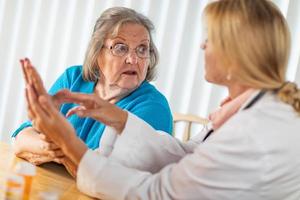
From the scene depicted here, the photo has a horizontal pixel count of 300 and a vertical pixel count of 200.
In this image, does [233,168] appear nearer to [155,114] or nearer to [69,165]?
[69,165]

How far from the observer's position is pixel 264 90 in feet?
3.88

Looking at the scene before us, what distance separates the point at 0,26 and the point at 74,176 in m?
2.11

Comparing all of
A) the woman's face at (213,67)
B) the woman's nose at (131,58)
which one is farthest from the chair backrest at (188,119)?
the woman's face at (213,67)

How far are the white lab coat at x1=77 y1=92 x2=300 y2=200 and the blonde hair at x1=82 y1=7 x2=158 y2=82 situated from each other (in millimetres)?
932

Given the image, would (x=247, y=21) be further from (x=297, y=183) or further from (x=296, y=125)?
(x=297, y=183)

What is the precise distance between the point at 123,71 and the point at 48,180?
0.65 m

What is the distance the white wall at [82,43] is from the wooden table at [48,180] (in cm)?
149

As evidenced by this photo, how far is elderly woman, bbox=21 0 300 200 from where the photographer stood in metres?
1.10

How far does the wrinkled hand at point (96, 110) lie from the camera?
137cm

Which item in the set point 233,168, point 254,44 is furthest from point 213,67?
point 233,168

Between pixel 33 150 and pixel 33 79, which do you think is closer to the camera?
pixel 33 79

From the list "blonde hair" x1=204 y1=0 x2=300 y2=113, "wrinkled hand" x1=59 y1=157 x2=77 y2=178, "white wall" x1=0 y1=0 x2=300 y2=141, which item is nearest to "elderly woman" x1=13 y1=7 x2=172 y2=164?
"wrinkled hand" x1=59 y1=157 x2=77 y2=178

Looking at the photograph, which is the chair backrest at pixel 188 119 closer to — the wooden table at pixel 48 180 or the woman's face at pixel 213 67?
the wooden table at pixel 48 180

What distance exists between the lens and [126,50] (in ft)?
6.57
